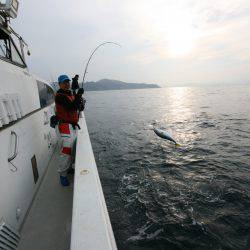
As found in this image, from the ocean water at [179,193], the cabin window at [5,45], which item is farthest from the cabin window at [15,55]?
the ocean water at [179,193]

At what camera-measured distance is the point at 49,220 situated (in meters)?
3.71

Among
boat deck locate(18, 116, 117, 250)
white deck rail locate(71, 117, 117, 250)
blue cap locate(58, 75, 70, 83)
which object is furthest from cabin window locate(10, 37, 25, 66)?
white deck rail locate(71, 117, 117, 250)

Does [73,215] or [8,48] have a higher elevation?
[8,48]

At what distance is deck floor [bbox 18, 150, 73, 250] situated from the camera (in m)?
3.20

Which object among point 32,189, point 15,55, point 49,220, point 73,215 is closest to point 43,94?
point 15,55

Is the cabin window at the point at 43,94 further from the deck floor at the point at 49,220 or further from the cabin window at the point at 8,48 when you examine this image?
the deck floor at the point at 49,220

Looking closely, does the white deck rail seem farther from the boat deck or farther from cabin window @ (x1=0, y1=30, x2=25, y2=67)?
cabin window @ (x1=0, y1=30, x2=25, y2=67)

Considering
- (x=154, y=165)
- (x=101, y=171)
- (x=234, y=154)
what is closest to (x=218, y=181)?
(x=154, y=165)

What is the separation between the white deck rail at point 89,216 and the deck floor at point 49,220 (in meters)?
0.81

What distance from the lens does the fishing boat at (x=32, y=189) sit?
2.40 meters

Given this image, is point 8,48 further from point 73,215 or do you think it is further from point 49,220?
point 73,215

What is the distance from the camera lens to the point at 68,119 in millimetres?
4664

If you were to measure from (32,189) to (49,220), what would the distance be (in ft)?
2.73

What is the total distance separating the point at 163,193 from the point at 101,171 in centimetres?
297
